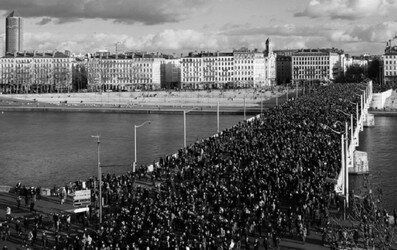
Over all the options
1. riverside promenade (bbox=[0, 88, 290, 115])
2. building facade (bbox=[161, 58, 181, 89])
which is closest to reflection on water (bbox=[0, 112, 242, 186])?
riverside promenade (bbox=[0, 88, 290, 115])

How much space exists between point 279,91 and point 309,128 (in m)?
74.0

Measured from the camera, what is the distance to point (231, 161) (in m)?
29.5

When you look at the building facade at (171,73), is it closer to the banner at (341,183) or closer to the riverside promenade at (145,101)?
the riverside promenade at (145,101)

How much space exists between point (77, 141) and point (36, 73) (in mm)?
90636

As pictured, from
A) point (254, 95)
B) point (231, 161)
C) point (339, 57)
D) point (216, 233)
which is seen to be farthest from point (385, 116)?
point (339, 57)

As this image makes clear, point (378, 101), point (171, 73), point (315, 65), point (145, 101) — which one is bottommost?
point (378, 101)

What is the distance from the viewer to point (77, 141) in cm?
5875

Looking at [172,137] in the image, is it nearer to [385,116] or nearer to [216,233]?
[385,116]

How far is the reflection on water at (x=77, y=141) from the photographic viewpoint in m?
40.6

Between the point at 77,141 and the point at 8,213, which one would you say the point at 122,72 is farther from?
the point at 8,213

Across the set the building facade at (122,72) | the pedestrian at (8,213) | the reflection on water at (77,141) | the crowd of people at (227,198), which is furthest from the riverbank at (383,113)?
the pedestrian at (8,213)

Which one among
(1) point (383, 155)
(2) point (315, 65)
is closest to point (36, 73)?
(2) point (315, 65)

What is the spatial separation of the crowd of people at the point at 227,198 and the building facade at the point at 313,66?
12141cm

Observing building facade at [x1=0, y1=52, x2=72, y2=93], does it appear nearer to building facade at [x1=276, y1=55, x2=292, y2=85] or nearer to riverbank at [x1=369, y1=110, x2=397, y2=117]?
building facade at [x1=276, y1=55, x2=292, y2=85]
